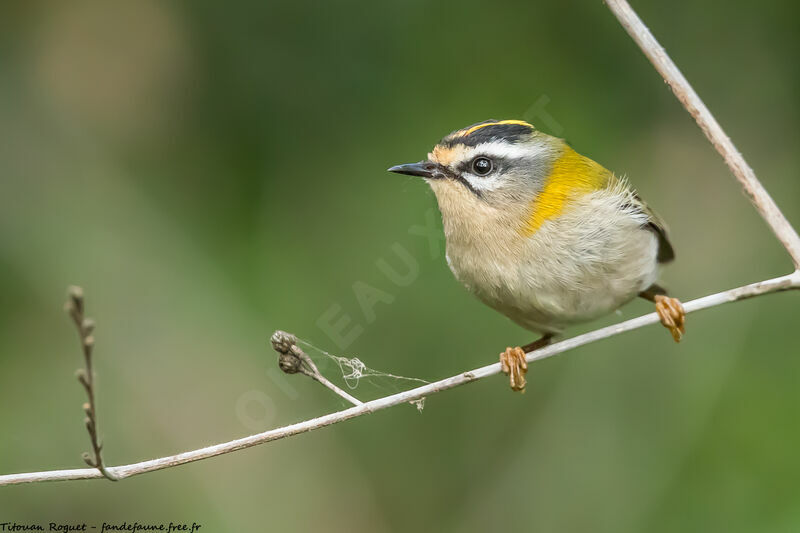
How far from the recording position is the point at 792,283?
269 cm

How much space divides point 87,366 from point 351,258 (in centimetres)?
274

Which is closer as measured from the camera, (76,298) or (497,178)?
(76,298)

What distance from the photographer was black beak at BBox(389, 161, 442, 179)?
3.66 m

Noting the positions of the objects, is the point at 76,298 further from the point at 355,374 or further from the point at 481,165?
the point at 481,165

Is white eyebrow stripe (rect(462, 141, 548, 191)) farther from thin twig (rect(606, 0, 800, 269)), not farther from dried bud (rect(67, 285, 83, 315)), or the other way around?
dried bud (rect(67, 285, 83, 315))

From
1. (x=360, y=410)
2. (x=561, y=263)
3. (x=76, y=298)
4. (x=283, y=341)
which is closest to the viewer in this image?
(x=76, y=298)

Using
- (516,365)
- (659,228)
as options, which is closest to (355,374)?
(516,365)

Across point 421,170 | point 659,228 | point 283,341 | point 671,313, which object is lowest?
point 671,313

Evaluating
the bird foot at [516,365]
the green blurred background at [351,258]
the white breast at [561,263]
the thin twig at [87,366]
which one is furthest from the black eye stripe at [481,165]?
the thin twig at [87,366]

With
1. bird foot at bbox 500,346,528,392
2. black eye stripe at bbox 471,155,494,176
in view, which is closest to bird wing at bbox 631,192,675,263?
black eye stripe at bbox 471,155,494,176

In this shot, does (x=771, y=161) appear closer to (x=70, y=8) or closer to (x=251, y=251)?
(x=251, y=251)

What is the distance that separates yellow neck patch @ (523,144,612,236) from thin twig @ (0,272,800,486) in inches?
26.1

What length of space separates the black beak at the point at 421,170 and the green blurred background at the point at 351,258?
0.98 metres

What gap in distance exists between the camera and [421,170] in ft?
12.1
